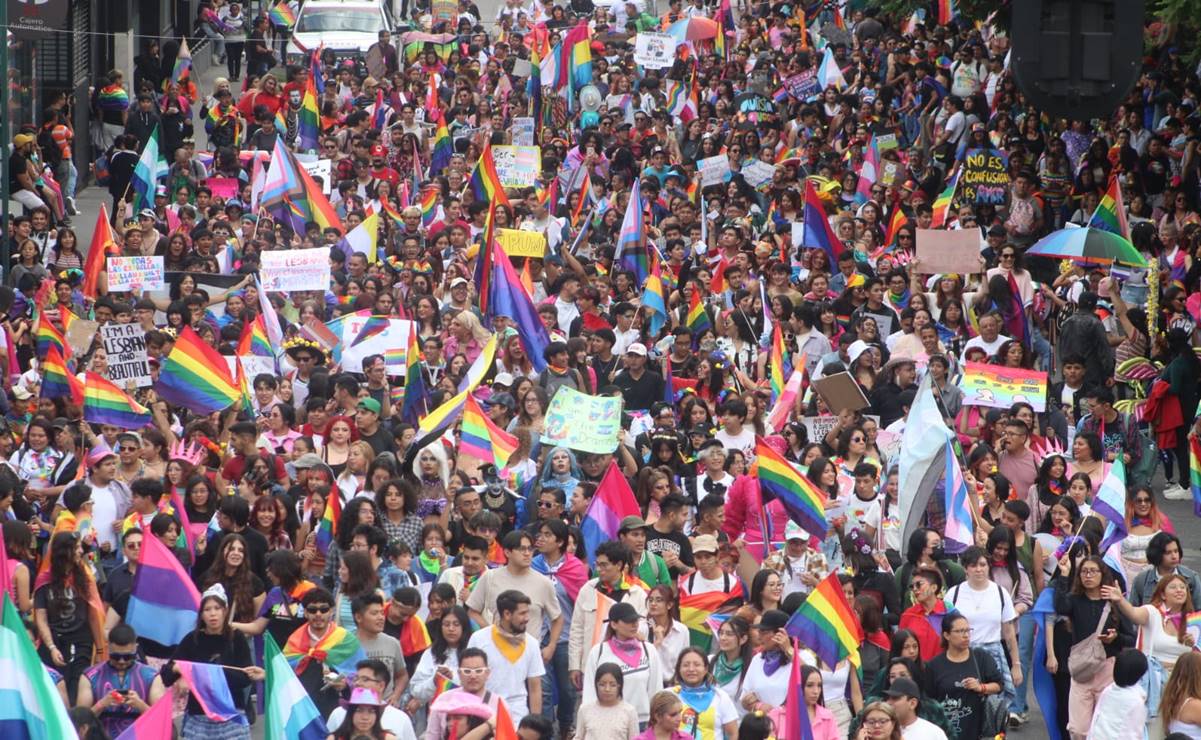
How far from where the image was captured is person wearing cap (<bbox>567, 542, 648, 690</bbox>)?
1216 centimetres

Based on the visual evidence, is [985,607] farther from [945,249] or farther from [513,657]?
[945,249]

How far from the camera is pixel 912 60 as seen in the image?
29781mm

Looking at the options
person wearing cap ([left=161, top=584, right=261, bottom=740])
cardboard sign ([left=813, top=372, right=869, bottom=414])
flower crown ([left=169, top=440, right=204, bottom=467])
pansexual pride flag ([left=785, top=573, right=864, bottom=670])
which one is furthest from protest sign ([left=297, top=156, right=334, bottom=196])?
pansexual pride flag ([left=785, top=573, right=864, bottom=670])

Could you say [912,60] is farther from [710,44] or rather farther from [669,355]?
[669,355]

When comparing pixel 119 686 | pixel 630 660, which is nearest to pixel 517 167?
pixel 119 686

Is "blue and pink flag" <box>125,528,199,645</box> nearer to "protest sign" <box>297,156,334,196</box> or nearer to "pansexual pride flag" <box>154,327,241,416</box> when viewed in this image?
"pansexual pride flag" <box>154,327,241,416</box>

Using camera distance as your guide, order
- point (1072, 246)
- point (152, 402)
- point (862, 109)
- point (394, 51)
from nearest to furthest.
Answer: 1. point (152, 402)
2. point (1072, 246)
3. point (862, 109)
4. point (394, 51)

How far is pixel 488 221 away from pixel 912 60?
382 inches

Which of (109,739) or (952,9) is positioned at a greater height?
(952,9)

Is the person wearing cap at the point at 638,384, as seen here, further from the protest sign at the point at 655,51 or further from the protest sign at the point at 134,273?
the protest sign at the point at 655,51

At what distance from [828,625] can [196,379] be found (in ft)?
18.8

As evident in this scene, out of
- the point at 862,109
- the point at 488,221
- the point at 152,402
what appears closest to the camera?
the point at 152,402

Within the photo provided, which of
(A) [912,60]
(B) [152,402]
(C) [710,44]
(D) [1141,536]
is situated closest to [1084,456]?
(D) [1141,536]

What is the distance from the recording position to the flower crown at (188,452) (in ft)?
48.8
